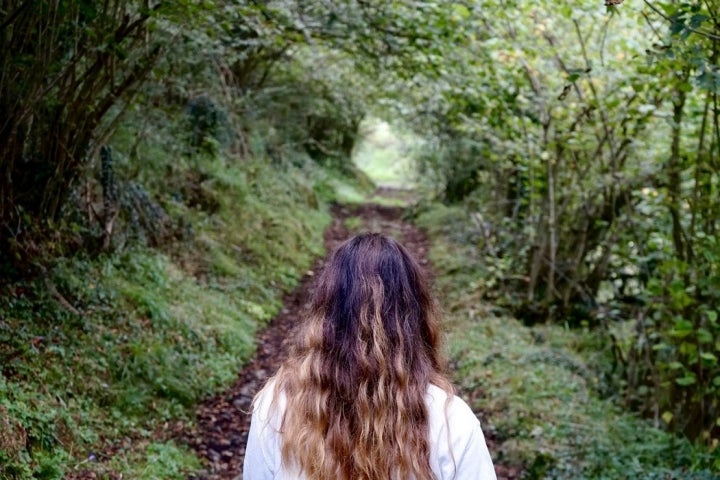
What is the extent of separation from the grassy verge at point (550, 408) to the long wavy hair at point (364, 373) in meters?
3.78

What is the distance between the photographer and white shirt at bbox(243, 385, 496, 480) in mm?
2035

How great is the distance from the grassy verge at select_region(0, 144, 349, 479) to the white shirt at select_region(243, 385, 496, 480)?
8.47 feet

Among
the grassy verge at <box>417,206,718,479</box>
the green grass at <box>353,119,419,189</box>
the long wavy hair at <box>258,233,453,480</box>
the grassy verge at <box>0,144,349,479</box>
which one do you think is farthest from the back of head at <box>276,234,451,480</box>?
the green grass at <box>353,119,419,189</box>

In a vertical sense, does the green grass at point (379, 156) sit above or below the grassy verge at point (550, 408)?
below

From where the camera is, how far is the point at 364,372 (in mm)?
2141

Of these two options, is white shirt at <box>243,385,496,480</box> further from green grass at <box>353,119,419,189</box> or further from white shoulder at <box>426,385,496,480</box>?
green grass at <box>353,119,419,189</box>

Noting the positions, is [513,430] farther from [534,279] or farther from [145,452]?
[534,279]

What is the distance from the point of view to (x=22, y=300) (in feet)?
20.0

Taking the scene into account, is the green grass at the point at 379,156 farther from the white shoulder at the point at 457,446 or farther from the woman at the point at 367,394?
the white shoulder at the point at 457,446

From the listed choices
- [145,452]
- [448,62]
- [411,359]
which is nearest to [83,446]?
[145,452]

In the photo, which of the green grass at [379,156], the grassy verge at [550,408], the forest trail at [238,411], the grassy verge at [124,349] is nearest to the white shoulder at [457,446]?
the forest trail at [238,411]

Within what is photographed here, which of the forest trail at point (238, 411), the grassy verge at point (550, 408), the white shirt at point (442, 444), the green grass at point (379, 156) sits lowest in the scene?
the green grass at point (379, 156)

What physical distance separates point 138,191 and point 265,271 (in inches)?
121

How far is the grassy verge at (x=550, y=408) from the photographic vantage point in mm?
5699
